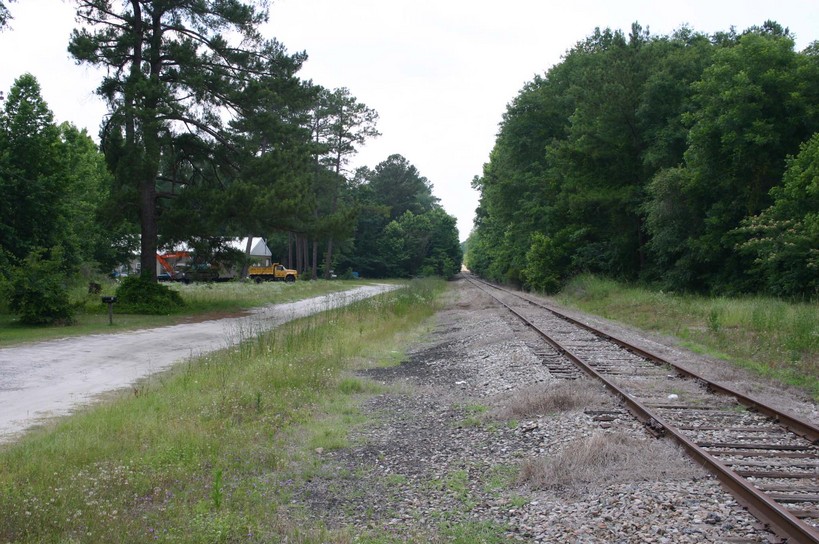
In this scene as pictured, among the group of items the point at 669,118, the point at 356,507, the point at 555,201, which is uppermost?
the point at 669,118

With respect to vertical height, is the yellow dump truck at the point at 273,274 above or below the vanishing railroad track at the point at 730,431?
above

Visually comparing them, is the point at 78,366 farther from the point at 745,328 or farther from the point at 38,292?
the point at 745,328

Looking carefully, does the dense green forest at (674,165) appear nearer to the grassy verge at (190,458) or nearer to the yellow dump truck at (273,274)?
the grassy verge at (190,458)

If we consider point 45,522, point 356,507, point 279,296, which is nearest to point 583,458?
point 356,507

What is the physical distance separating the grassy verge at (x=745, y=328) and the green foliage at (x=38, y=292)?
18.2 m

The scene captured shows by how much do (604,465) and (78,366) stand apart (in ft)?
37.5

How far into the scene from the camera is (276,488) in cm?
580

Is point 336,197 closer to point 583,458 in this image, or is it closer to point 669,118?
point 669,118

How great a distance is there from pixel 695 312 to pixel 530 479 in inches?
668

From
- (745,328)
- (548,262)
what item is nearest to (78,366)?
(745,328)

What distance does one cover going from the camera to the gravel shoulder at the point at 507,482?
15.5ft

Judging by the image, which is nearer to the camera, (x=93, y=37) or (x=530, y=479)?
(x=530, y=479)

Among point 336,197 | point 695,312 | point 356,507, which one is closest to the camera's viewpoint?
point 356,507

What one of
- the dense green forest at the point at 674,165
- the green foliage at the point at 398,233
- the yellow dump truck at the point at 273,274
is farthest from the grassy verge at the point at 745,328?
the green foliage at the point at 398,233
